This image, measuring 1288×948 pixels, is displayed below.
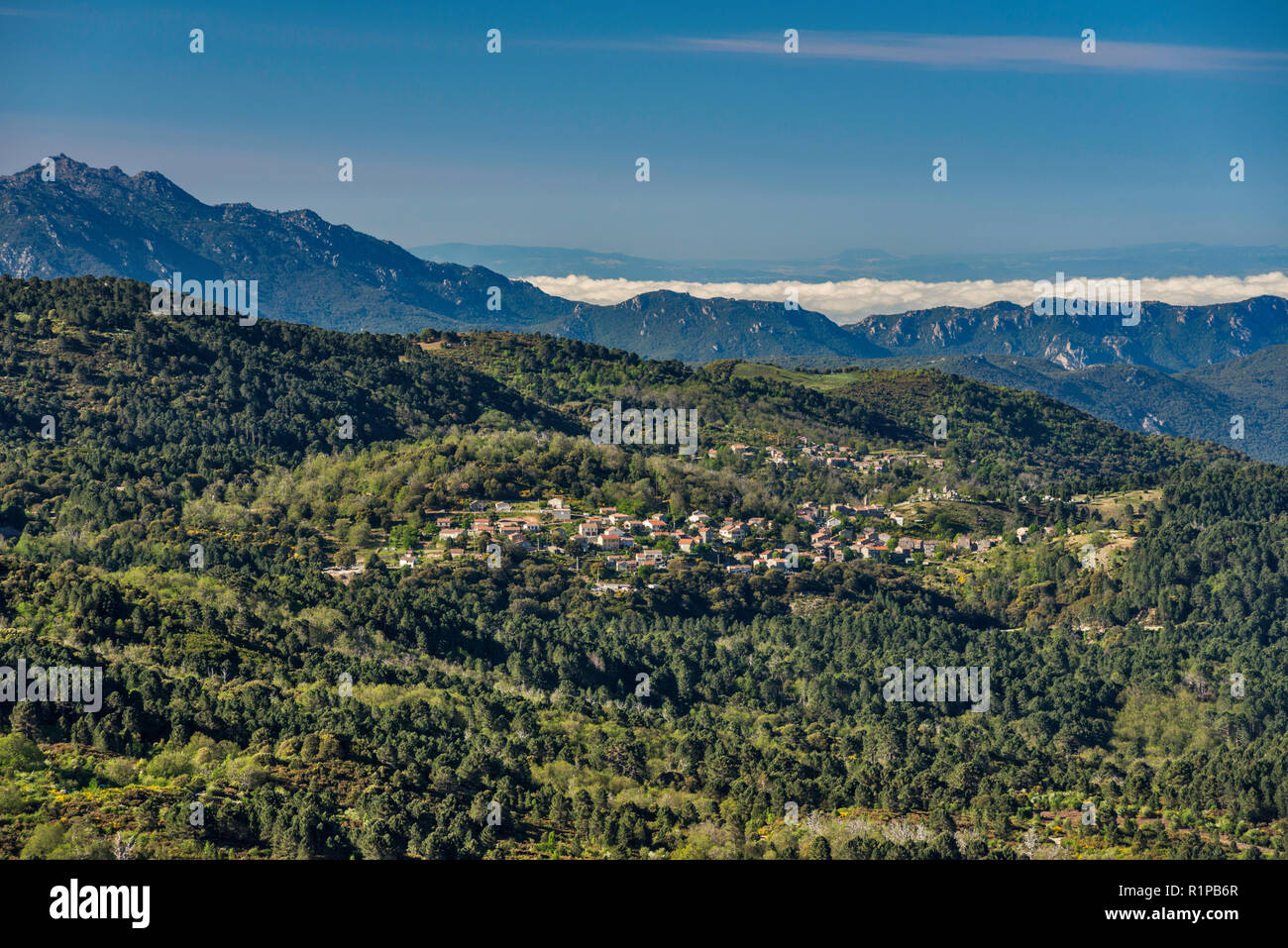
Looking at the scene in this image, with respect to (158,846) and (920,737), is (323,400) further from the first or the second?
(158,846)

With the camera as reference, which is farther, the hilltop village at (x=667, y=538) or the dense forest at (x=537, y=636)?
the hilltop village at (x=667, y=538)

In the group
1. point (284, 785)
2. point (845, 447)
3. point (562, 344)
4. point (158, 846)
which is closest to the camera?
point (158, 846)

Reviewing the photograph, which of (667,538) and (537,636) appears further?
(667,538)

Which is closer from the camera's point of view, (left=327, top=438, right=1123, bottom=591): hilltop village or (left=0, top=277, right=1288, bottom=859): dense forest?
(left=0, top=277, right=1288, bottom=859): dense forest

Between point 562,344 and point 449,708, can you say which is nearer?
point 449,708

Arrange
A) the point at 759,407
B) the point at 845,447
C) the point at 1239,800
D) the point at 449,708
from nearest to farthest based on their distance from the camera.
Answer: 1. the point at 1239,800
2. the point at 449,708
3. the point at 845,447
4. the point at 759,407

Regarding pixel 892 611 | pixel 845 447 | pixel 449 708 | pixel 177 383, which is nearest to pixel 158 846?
pixel 449 708

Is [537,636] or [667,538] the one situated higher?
[667,538]
